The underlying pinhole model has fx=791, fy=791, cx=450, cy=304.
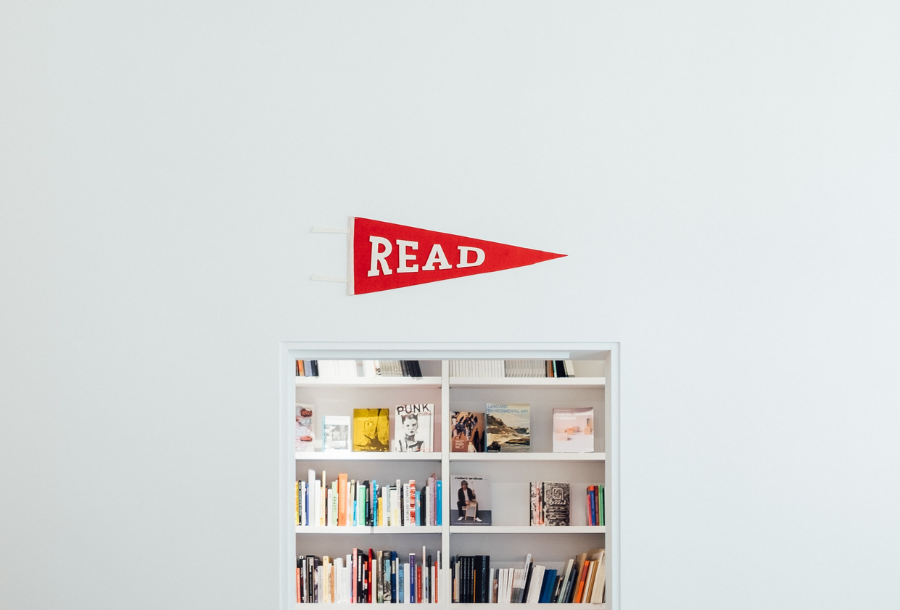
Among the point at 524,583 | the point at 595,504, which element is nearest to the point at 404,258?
the point at 595,504

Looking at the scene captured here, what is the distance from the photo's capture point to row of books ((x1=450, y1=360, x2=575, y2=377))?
4.26 meters

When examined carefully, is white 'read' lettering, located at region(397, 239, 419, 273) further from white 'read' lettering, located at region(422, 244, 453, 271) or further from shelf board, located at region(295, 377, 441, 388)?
shelf board, located at region(295, 377, 441, 388)

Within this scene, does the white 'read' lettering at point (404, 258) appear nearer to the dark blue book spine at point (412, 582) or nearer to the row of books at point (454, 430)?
the row of books at point (454, 430)

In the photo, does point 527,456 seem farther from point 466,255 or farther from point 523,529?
point 466,255

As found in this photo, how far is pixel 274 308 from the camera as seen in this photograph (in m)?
2.21

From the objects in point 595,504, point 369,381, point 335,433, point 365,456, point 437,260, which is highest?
point 437,260

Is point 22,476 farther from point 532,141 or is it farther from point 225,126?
point 532,141

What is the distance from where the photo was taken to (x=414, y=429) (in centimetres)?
434

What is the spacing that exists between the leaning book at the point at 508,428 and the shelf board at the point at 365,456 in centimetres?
31

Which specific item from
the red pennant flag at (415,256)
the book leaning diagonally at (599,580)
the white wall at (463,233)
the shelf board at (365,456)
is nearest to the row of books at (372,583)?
the shelf board at (365,456)

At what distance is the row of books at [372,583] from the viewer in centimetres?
421

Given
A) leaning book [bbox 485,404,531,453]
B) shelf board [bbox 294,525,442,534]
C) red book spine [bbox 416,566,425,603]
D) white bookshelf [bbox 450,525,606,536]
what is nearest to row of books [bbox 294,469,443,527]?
shelf board [bbox 294,525,442,534]

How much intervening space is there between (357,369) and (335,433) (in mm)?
390

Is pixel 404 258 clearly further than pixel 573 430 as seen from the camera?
No
